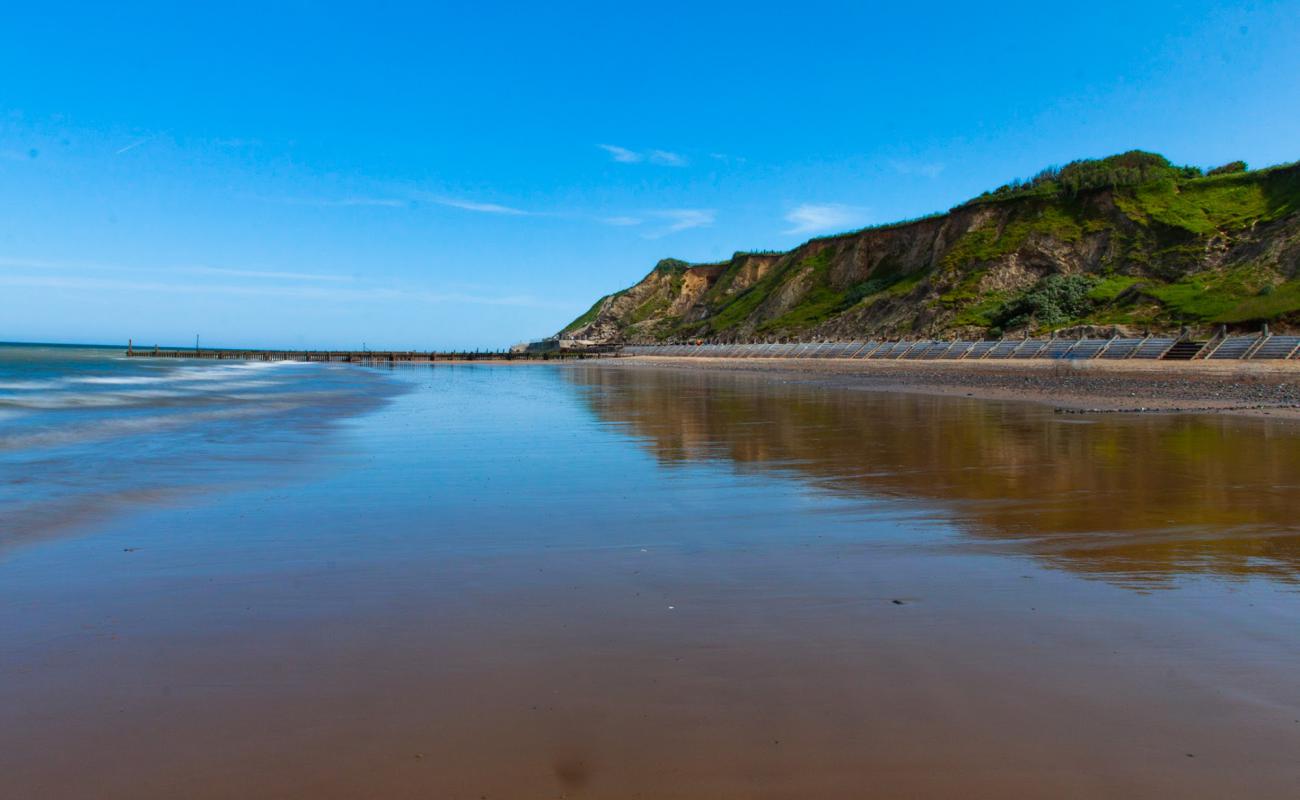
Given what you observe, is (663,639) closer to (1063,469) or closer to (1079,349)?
(1063,469)

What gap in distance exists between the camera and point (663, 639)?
3795mm

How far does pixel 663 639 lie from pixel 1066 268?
55.0 m

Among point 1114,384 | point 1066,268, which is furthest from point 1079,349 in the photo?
point 1066,268

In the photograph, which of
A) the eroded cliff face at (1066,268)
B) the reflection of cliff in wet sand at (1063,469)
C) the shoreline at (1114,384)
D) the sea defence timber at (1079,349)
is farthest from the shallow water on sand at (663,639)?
the eroded cliff face at (1066,268)

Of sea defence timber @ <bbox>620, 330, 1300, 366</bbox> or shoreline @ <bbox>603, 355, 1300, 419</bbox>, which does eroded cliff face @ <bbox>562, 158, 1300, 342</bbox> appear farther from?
shoreline @ <bbox>603, 355, 1300, 419</bbox>

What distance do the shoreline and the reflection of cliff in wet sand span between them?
2.17 m

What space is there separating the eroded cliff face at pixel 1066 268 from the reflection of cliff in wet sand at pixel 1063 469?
25.6 meters

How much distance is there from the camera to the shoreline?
54.3ft

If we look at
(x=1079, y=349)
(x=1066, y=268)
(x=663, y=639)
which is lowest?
(x=663, y=639)

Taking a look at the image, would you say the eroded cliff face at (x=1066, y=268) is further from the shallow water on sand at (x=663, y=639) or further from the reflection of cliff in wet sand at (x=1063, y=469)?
the shallow water on sand at (x=663, y=639)

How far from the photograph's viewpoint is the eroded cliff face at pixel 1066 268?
38562 millimetres

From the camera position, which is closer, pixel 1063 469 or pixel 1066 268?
pixel 1063 469

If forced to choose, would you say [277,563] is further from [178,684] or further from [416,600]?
[178,684]

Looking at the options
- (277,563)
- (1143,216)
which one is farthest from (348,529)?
(1143,216)
